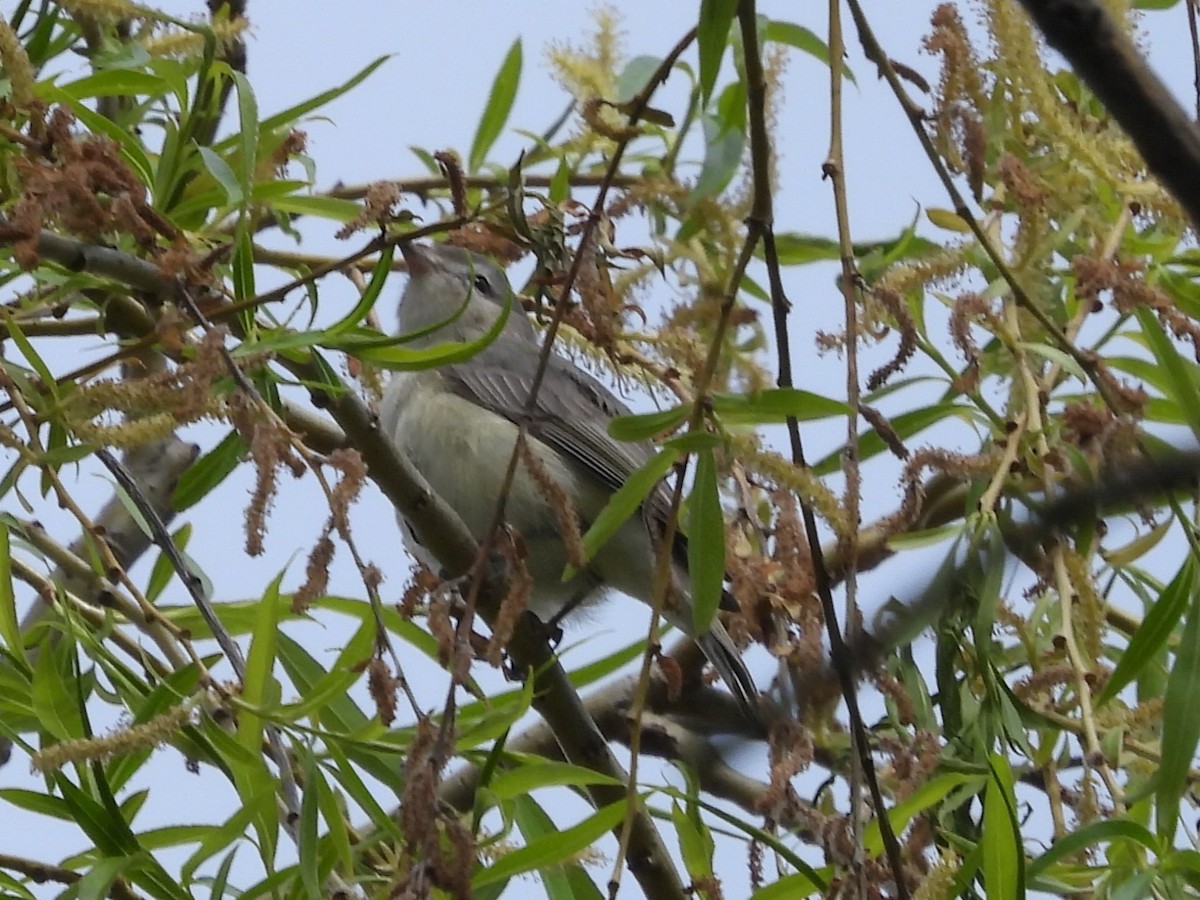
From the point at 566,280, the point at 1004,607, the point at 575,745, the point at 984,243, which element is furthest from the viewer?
the point at 575,745

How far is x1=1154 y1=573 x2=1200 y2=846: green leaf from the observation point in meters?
1.71

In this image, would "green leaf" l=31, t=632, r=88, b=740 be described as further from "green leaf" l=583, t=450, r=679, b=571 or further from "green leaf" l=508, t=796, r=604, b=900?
"green leaf" l=583, t=450, r=679, b=571

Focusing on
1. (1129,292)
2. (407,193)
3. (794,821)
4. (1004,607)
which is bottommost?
(794,821)

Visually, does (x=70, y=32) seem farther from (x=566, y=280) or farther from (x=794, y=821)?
(x=794, y=821)

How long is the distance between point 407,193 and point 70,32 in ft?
1.94

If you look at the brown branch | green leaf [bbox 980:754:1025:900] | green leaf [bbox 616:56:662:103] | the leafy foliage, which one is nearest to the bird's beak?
the leafy foliage

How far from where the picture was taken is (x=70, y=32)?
2.48m

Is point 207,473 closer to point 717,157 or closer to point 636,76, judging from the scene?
point 636,76

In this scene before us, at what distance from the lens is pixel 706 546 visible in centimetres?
170

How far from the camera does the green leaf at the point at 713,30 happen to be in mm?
1378

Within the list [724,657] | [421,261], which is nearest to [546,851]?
[724,657]

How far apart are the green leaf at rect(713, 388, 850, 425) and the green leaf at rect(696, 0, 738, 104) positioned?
12.8 inches

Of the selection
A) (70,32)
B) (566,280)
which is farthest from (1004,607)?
(70,32)

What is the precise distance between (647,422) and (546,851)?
0.50 metres
